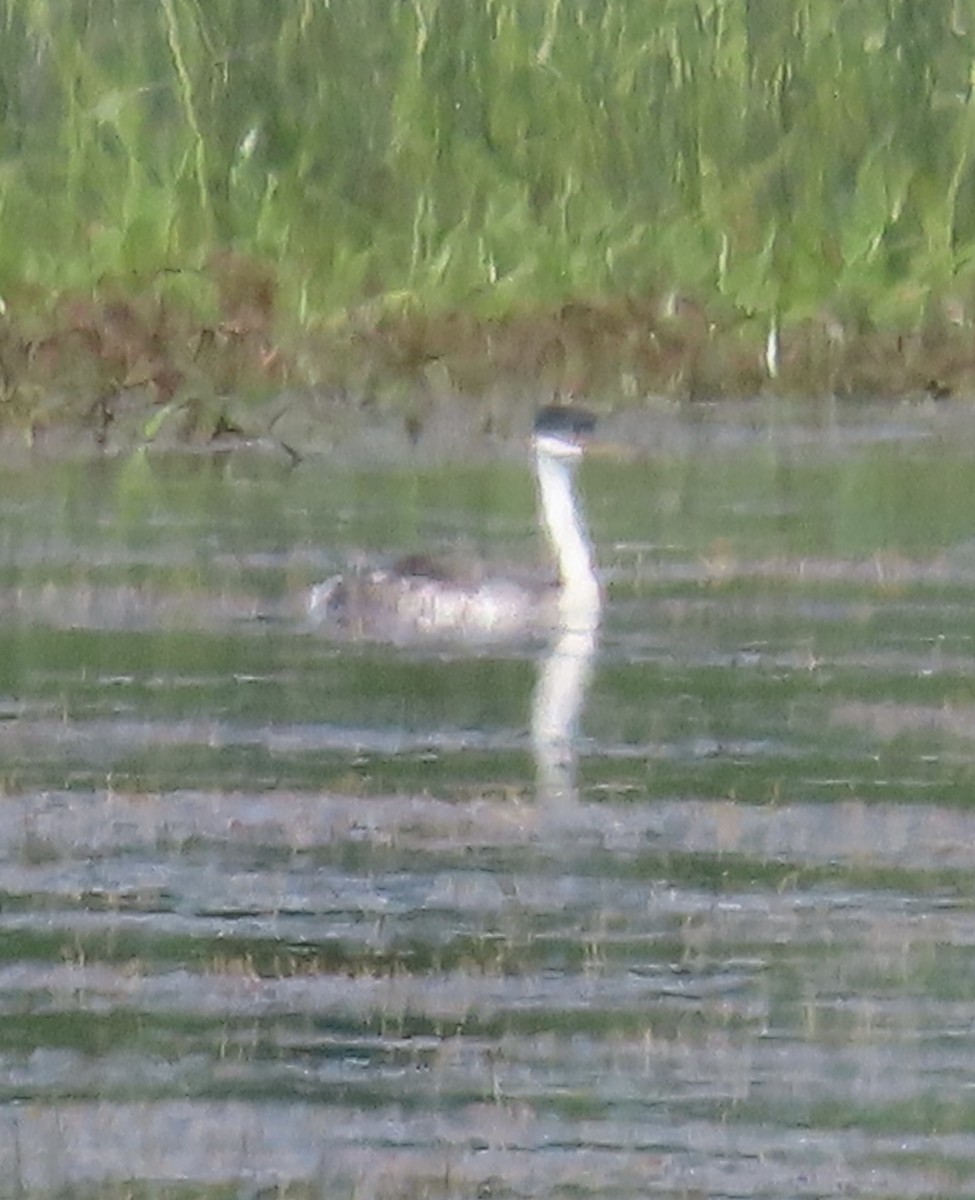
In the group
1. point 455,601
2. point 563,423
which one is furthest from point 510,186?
point 455,601

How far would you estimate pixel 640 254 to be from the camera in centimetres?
A: 1652

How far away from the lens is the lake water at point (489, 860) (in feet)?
22.1

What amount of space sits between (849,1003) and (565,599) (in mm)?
4435

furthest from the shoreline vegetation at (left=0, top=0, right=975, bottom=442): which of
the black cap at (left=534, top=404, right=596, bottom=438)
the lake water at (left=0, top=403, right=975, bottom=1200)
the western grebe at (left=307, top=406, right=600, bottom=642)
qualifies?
the western grebe at (left=307, top=406, right=600, bottom=642)

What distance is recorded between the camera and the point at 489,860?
28.4 ft

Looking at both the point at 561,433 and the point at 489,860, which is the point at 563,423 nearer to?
the point at 561,433

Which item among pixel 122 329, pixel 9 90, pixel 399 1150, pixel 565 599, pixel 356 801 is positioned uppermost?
pixel 9 90

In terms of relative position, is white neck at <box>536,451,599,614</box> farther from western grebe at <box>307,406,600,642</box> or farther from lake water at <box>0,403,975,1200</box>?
lake water at <box>0,403,975,1200</box>

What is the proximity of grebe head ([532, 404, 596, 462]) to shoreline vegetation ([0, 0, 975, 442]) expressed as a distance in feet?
8.56

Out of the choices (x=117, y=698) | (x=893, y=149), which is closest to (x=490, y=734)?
(x=117, y=698)

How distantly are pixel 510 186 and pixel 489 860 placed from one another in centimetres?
819

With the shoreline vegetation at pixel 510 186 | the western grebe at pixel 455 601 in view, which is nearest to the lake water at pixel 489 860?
the western grebe at pixel 455 601

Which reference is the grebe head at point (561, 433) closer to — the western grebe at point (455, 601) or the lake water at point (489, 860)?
the lake water at point (489, 860)

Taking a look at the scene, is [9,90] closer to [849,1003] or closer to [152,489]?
[152,489]
